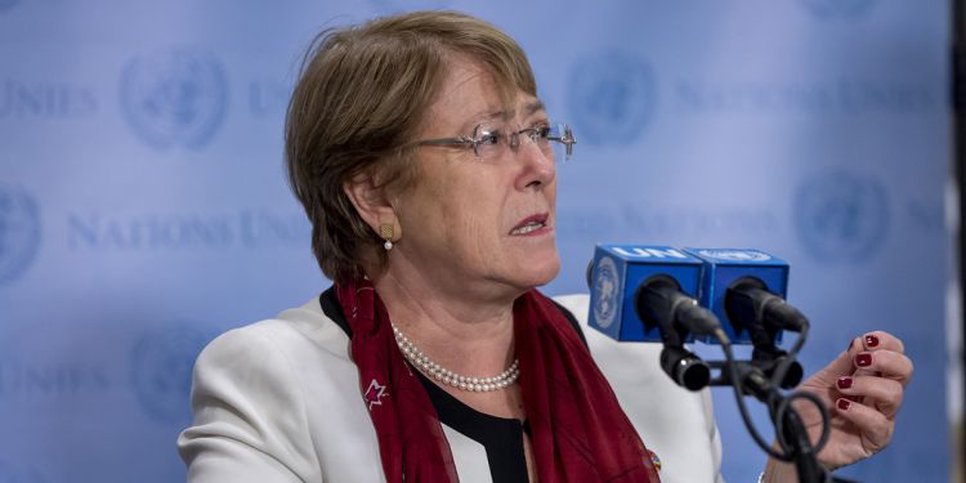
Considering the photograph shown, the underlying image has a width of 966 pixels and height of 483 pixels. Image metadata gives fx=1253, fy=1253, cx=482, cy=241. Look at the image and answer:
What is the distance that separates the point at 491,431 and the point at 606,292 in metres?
0.46

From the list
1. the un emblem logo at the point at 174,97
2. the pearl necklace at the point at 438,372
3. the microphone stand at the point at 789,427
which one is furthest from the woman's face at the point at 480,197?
the un emblem logo at the point at 174,97

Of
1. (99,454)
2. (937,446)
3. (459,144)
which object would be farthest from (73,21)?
(937,446)

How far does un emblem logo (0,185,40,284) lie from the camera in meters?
2.68

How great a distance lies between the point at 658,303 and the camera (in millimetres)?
1536

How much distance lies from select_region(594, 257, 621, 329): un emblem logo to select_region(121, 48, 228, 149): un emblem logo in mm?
1359

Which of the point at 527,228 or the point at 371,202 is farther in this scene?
the point at 371,202

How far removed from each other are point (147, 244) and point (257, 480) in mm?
1073

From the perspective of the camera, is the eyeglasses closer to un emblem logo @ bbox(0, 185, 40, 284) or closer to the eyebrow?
the eyebrow

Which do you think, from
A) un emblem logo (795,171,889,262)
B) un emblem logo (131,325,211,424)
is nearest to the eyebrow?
un emblem logo (131,325,211,424)

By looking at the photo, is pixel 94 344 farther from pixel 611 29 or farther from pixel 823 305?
pixel 823 305

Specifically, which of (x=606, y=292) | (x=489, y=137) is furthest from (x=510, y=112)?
(x=606, y=292)

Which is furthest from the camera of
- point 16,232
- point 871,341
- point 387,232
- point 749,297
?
point 16,232

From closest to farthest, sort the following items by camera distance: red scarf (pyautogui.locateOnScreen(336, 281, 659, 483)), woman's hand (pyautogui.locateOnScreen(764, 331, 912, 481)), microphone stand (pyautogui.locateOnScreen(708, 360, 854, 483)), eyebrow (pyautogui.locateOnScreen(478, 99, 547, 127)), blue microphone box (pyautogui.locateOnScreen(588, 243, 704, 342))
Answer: microphone stand (pyautogui.locateOnScreen(708, 360, 854, 483)) < blue microphone box (pyautogui.locateOnScreen(588, 243, 704, 342)) < woman's hand (pyautogui.locateOnScreen(764, 331, 912, 481)) < red scarf (pyautogui.locateOnScreen(336, 281, 659, 483)) < eyebrow (pyautogui.locateOnScreen(478, 99, 547, 127))

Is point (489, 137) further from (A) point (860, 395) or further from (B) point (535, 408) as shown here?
(A) point (860, 395)
